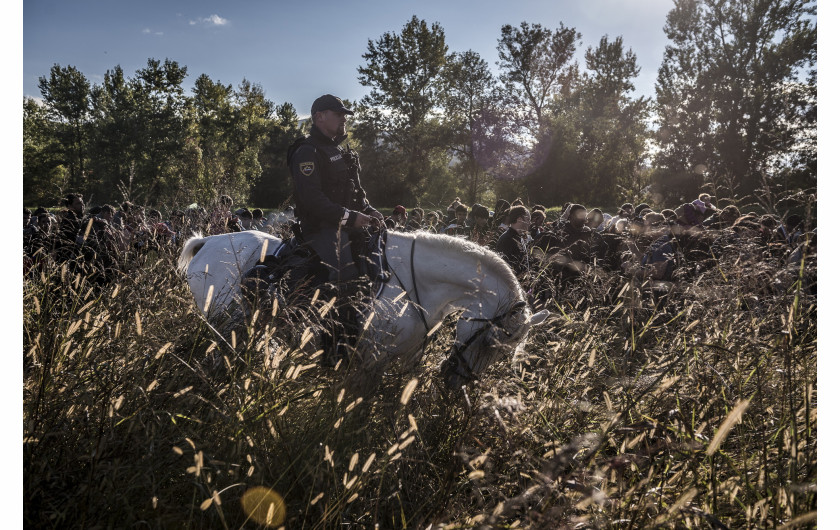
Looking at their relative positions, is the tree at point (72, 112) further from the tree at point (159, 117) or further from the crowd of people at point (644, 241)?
the tree at point (159, 117)

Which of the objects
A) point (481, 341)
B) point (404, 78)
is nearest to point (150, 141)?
point (404, 78)

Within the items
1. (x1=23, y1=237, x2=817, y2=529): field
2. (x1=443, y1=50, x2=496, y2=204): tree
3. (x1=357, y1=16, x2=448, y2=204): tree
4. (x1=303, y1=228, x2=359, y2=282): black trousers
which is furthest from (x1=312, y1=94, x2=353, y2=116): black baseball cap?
(x1=443, y1=50, x2=496, y2=204): tree

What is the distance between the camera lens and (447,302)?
374cm

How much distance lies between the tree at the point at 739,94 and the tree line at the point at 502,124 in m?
0.05

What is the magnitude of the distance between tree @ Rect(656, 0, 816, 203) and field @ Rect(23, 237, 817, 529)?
1.18 m

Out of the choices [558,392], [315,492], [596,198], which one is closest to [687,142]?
[596,198]

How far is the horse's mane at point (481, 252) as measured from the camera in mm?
3453

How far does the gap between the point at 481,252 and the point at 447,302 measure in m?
0.48

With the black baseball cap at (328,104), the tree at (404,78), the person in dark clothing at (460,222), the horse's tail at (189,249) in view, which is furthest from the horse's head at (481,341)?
the tree at (404,78)

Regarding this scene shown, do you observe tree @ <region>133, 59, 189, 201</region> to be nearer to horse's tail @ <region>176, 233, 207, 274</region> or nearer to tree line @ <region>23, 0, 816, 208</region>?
tree line @ <region>23, 0, 816, 208</region>

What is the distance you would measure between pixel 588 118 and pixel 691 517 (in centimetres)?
3708

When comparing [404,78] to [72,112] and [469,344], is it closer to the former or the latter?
[72,112]

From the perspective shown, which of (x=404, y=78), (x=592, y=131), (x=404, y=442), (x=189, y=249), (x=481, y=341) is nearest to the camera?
(x=404, y=442)

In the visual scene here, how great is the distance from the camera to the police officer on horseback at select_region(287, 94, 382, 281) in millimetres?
3930
